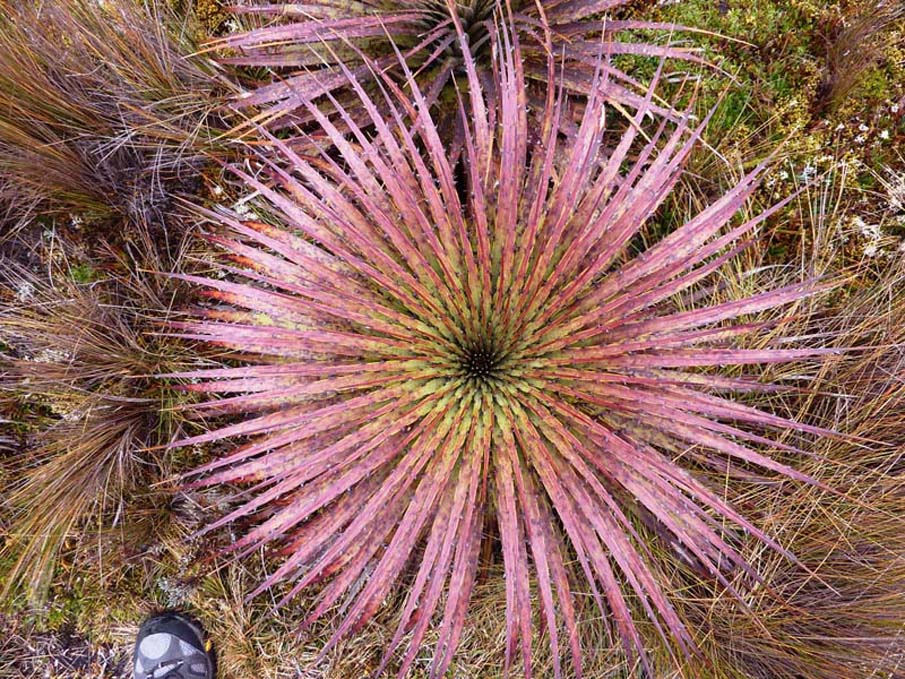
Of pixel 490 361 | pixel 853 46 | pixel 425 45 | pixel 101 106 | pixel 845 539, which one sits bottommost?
pixel 845 539

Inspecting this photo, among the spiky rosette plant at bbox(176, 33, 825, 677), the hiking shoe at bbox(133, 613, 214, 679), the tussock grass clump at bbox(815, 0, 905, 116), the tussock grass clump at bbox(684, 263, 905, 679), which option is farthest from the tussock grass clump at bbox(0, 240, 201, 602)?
the tussock grass clump at bbox(815, 0, 905, 116)

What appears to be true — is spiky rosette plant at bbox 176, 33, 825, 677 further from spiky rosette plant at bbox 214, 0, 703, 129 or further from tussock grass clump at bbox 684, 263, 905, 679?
tussock grass clump at bbox 684, 263, 905, 679

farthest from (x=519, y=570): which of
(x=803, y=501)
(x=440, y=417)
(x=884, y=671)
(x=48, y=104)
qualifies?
(x=48, y=104)

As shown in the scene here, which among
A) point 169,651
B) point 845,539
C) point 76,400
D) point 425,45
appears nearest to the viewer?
point 425,45

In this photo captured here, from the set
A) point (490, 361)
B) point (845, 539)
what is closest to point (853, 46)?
point (845, 539)

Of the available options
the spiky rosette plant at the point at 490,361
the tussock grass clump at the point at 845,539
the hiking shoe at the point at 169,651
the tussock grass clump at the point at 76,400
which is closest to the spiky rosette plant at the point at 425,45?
the spiky rosette plant at the point at 490,361

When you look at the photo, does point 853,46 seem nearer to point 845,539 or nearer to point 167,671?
point 845,539
